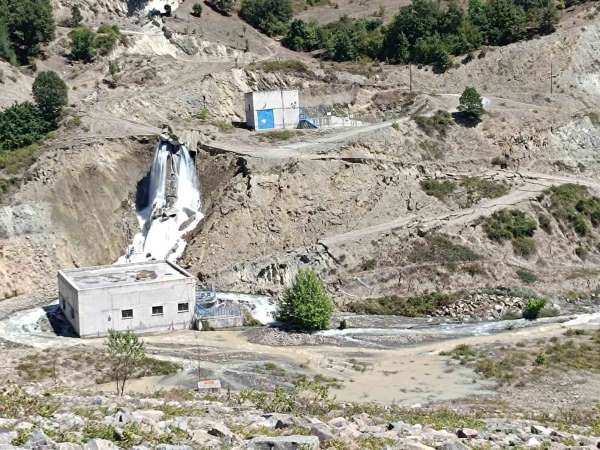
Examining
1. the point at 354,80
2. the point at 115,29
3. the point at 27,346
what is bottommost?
the point at 27,346

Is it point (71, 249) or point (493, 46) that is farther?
point (493, 46)

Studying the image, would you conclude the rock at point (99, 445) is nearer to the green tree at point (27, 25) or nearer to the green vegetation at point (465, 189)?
the green vegetation at point (465, 189)

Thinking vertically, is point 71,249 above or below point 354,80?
below

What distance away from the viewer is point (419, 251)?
58.1 meters

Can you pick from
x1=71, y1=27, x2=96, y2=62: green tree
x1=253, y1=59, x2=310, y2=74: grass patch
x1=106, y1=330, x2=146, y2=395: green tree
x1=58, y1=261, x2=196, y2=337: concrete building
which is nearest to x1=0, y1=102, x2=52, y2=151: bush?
x1=71, y1=27, x2=96, y2=62: green tree

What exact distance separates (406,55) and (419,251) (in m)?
28.8

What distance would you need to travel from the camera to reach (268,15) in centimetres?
Result: 9438

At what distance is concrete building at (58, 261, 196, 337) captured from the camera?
48625 millimetres

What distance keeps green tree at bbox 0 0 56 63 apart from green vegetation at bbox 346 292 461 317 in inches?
1608

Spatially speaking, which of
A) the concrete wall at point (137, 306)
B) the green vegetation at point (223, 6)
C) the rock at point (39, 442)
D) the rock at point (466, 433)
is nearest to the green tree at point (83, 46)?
the green vegetation at point (223, 6)

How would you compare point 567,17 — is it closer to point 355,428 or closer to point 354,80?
point 354,80

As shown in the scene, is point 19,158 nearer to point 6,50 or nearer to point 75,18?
point 6,50

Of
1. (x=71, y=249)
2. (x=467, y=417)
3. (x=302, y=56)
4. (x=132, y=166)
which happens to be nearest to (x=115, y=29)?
(x=302, y=56)

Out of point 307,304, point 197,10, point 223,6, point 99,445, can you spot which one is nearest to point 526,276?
point 307,304
